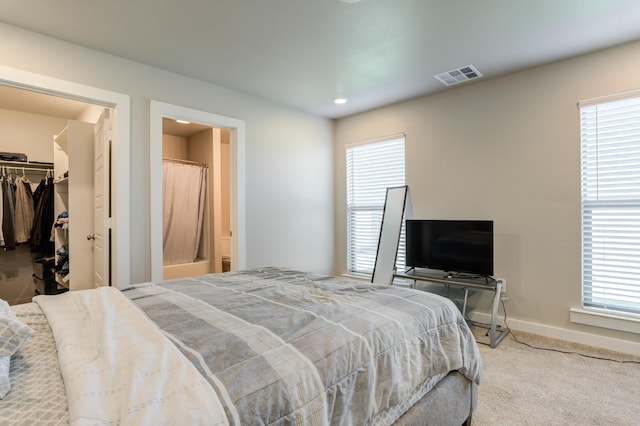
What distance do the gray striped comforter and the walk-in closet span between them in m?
2.81

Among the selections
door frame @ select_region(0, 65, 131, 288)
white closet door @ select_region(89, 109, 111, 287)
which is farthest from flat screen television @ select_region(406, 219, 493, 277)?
white closet door @ select_region(89, 109, 111, 287)

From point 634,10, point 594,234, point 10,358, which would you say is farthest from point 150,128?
point 594,234

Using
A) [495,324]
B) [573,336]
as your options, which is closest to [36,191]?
[495,324]

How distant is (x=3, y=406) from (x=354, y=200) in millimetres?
4127

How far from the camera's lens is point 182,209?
484 centimetres

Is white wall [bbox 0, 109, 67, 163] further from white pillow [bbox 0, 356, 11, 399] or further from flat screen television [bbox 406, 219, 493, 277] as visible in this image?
flat screen television [bbox 406, 219, 493, 277]

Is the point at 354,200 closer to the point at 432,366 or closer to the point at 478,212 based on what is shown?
the point at 478,212

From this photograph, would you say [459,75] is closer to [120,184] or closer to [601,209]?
[601,209]

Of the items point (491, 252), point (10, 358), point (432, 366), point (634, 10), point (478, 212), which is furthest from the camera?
point (478, 212)

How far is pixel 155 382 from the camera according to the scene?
798mm

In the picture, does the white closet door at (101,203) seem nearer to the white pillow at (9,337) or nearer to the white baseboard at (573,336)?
the white pillow at (9,337)

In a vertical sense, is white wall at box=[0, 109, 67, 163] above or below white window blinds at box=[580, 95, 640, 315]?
above

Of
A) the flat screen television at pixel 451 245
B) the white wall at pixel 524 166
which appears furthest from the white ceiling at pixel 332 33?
the flat screen television at pixel 451 245

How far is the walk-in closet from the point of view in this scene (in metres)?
3.74
